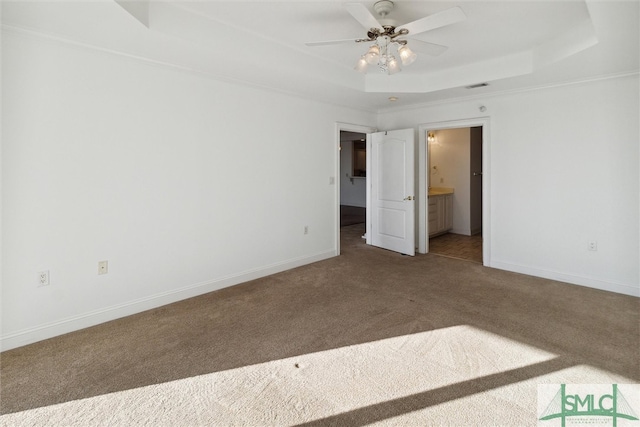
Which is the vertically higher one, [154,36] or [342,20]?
[342,20]

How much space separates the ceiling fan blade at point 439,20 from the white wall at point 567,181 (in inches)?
102

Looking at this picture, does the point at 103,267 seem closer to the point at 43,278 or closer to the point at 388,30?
the point at 43,278

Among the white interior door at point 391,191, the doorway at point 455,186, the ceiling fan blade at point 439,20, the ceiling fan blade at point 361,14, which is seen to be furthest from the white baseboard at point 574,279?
the ceiling fan blade at point 361,14

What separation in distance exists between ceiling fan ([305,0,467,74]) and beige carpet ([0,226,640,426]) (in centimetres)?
221

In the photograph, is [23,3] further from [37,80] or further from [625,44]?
[625,44]

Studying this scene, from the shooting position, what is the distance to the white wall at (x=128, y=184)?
2.55m

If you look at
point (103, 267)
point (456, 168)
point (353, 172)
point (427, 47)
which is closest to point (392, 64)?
point (427, 47)

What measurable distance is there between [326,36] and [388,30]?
2.75 feet

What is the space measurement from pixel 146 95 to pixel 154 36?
2.21 ft

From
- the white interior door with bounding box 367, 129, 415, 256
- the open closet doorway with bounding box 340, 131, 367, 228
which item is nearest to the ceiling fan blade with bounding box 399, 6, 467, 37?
the white interior door with bounding box 367, 129, 415, 256

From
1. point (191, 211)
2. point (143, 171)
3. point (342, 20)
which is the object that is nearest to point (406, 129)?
point (342, 20)

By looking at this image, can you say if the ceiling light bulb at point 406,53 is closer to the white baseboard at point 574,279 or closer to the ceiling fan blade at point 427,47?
the ceiling fan blade at point 427,47

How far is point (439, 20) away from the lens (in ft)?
7.27

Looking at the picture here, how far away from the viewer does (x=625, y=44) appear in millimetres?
2754
